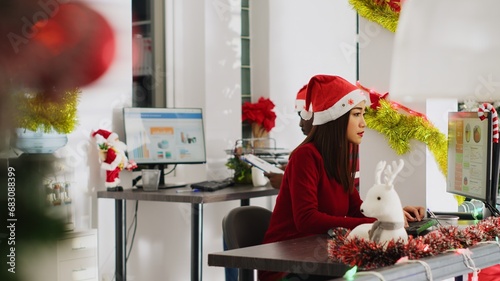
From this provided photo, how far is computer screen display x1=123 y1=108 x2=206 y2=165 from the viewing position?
447cm

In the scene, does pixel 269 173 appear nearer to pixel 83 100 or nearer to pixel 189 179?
pixel 189 179

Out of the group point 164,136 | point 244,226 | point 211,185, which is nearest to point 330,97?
point 244,226

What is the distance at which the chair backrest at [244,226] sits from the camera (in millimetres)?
2768

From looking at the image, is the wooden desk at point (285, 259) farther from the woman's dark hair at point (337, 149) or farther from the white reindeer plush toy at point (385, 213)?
the woman's dark hair at point (337, 149)

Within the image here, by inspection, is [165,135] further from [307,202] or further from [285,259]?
[285,259]

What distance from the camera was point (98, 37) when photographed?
4648 millimetres

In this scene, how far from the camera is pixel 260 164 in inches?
174

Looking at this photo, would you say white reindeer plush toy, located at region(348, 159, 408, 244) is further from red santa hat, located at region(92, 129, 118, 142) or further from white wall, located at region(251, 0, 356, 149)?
white wall, located at region(251, 0, 356, 149)

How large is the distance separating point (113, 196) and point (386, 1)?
5.75ft

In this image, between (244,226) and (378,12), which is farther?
(378,12)

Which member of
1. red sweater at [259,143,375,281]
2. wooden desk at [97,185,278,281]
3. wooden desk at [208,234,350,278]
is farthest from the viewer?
wooden desk at [97,185,278,281]

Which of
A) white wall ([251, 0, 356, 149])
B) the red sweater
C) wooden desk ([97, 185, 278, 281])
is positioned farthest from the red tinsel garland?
white wall ([251, 0, 356, 149])

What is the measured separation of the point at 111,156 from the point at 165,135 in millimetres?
452

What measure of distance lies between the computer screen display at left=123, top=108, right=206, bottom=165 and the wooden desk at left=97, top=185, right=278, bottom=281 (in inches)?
10.4
